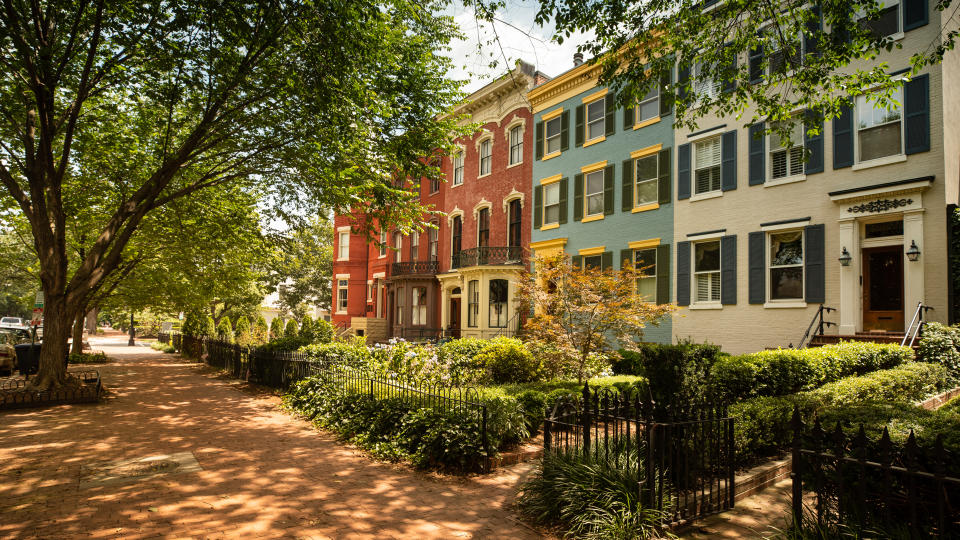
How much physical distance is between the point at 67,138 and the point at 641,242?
16.8 meters

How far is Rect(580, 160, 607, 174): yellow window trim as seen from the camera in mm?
20141

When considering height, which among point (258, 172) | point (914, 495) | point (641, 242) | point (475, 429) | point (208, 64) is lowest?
point (475, 429)

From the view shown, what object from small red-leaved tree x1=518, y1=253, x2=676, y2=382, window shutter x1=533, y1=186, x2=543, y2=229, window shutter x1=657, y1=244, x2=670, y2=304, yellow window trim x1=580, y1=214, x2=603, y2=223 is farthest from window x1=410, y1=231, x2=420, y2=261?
small red-leaved tree x1=518, y1=253, x2=676, y2=382

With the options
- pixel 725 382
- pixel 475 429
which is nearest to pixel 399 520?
pixel 475 429

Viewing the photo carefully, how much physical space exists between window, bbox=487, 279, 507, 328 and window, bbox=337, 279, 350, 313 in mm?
15445

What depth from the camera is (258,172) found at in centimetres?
1360

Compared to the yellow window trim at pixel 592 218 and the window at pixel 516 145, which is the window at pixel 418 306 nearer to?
the window at pixel 516 145

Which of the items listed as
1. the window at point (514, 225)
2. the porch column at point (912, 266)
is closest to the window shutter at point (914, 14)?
the porch column at point (912, 266)

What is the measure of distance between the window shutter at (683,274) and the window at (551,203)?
6145 millimetres

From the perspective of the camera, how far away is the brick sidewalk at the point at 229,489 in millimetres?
4914

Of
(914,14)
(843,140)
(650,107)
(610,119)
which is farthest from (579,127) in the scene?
(914,14)

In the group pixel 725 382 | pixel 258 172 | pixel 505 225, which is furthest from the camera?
pixel 505 225

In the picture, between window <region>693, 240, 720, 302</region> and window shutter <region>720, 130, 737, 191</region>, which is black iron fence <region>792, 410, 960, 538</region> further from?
window shutter <region>720, 130, 737, 191</region>

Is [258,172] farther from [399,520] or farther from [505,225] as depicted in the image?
[505,225]
